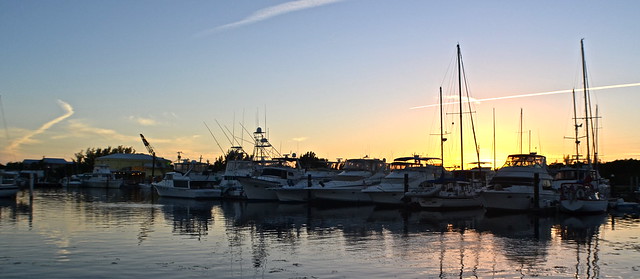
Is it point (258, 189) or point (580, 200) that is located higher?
point (258, 189)

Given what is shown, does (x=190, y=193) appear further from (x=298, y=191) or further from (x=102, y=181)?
(x=102, y=181)

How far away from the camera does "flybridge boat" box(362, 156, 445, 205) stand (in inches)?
2105

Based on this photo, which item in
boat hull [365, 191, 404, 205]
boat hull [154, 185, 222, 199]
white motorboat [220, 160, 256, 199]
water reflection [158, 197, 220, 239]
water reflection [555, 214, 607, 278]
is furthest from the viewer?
boat hull [154, 185, 222, 199]

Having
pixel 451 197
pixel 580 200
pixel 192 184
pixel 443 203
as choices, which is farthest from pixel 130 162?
pixel 580 200

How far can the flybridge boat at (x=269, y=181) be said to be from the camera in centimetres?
5975

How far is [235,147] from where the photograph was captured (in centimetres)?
7006

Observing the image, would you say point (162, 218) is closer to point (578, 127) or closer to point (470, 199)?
point (470, 199)

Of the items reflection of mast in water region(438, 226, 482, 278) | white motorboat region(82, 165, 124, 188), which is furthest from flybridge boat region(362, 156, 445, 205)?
white motorboat region(82, 165, 124, 188)

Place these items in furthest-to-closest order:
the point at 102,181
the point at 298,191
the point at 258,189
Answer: the point at 102,181 → the point at 258,189 → the point at 298,191

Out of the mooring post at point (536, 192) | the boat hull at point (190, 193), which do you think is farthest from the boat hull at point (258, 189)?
the mooring post at point (536, 192)

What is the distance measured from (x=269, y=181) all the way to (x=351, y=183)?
26.2 ft

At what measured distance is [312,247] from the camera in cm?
2556

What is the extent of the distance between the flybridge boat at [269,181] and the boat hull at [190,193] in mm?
6369

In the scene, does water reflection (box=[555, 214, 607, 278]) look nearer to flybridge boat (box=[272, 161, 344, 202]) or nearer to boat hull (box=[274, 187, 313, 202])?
flybridge boat (box=[272, 161, 344, 202])
